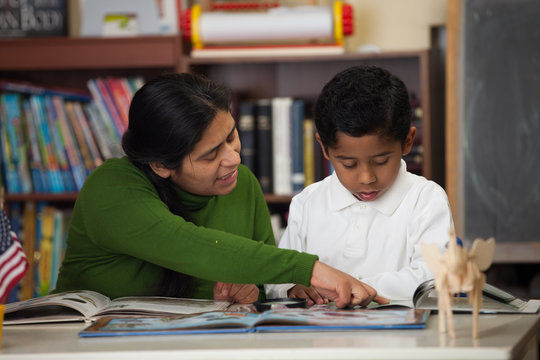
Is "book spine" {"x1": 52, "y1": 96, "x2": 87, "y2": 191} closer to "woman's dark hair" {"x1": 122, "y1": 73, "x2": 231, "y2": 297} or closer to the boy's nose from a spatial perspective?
"woman's dark hair" {"x1": 122, "y1": 73, "x2": 231, "y2": 297}

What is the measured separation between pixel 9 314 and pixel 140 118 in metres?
0.41

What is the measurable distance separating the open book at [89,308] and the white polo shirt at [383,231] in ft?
0.95

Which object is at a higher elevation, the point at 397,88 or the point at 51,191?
the point at 397,88

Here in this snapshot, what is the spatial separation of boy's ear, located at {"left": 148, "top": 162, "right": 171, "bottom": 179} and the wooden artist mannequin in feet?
2.04

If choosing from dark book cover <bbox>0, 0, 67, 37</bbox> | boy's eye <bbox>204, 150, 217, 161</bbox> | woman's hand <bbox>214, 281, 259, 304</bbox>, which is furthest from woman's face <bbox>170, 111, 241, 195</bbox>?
dark book cover <bbox>0, 0, 67, 37</bbox>

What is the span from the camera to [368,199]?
143cm

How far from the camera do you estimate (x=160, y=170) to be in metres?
1.40

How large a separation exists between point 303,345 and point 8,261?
30.0 inches

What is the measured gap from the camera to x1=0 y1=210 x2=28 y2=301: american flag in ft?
4.63

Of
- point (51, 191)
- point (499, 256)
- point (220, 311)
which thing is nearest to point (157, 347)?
point (220, 311)

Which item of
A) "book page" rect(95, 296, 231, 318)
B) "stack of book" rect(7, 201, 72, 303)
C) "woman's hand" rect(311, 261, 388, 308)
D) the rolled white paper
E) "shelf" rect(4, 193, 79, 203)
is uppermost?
the rolled white paper

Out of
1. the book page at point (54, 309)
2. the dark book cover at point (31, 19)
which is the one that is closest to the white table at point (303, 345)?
the book page at point (54, 309)

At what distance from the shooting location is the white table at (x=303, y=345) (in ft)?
2.74

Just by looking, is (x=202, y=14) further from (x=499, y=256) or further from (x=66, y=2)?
(x=499, y=256)
